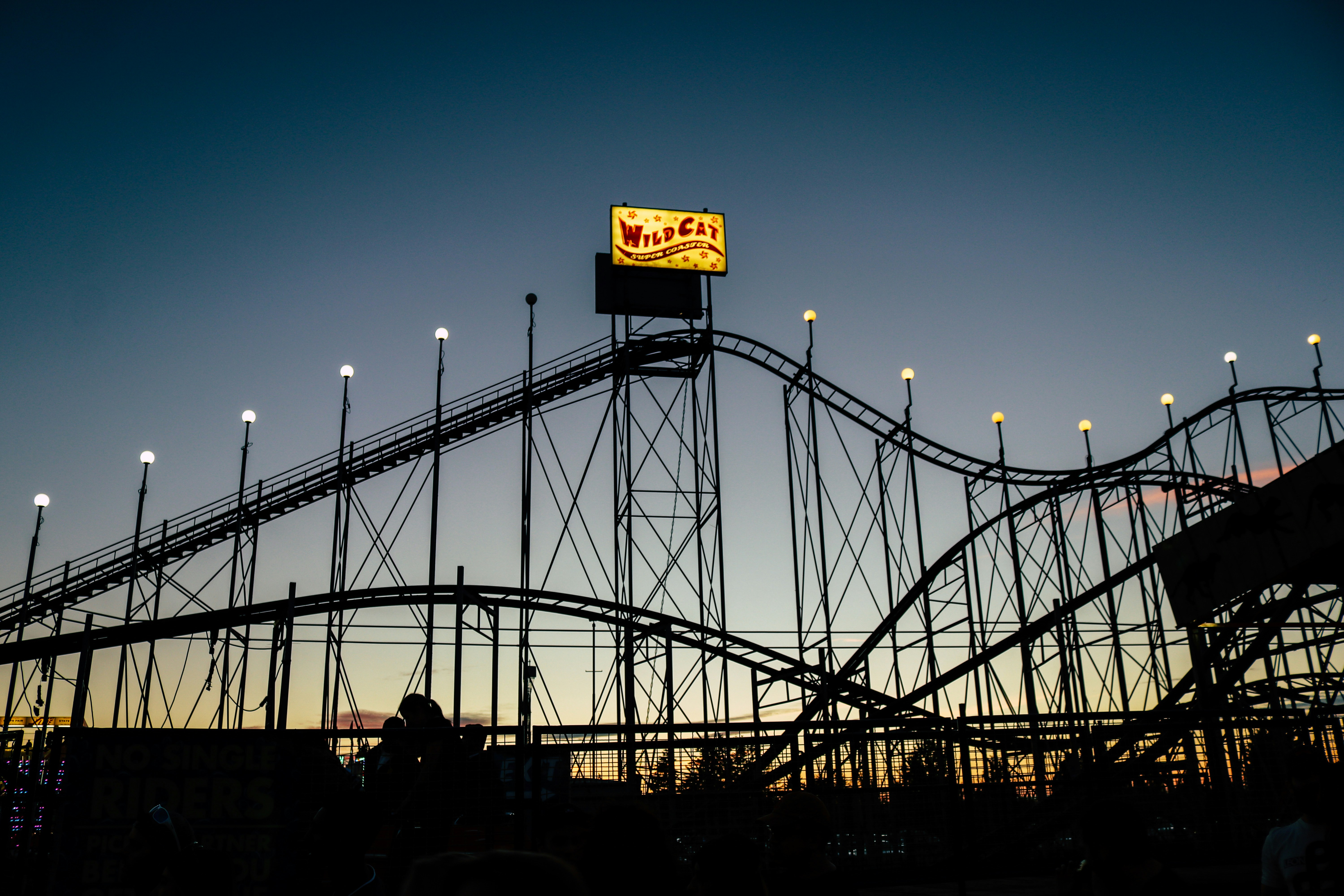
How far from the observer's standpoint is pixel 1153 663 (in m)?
16.9

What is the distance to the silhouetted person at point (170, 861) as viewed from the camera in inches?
137

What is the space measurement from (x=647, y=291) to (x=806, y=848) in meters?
18.0

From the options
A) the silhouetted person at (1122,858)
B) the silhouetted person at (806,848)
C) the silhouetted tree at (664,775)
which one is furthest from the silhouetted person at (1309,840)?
the silhouetted tree at (664,775)

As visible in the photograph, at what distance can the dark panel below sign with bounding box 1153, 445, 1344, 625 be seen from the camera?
11.3 metres

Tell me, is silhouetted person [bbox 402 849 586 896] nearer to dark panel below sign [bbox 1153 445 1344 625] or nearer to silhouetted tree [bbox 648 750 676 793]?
silhouetted tree [bbox 648 750 676 793]

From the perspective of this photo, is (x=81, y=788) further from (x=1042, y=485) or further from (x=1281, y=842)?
(x=1042, y=485)

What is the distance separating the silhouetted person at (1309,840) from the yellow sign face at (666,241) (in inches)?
720

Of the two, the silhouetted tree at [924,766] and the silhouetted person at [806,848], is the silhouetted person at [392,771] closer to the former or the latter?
the silhouetted person at [806,848]

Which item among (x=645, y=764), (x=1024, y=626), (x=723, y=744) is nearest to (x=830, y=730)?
(x=723, y=744)

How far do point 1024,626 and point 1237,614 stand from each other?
3.12 metres

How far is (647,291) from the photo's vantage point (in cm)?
2123

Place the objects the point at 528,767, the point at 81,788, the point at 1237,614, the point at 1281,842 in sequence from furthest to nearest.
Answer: the point at 1237,614
the point at 528,767
the point at 81,788
the point at 1281,842

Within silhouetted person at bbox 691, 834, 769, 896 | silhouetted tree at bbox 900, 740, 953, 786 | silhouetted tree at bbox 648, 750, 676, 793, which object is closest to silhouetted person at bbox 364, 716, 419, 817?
silhouetted tree at bbox 648, 750, 676, 793

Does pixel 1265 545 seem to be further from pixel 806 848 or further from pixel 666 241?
pixel 666 241
